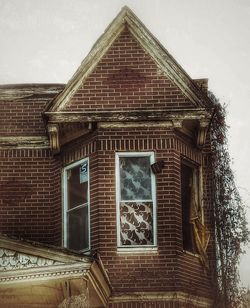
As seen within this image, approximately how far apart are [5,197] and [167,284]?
4.02m

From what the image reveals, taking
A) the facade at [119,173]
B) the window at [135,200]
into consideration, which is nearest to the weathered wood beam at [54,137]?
the facade at [119,173]

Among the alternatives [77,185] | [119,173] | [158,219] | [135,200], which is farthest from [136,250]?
[77,185]

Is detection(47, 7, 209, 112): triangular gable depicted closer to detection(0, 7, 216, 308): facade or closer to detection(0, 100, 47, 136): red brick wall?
detection(0, 7, 216, 308): facade

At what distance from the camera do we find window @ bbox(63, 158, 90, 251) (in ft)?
48.6

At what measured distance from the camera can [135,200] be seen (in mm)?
14547

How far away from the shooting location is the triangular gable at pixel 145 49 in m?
14.9

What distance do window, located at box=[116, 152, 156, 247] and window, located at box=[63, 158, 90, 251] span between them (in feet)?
2.37

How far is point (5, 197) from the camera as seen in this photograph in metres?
15.6

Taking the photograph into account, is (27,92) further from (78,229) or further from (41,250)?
(41,250)

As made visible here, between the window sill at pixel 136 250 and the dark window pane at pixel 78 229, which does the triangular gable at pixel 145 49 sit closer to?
the dark window pane at pixel 78 229

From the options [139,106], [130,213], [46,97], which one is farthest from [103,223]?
[46,97]

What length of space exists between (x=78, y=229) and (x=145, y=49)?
3933mm

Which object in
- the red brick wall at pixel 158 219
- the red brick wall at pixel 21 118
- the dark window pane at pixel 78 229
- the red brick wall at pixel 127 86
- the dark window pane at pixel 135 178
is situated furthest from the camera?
the red brick wall at pixel 21 118

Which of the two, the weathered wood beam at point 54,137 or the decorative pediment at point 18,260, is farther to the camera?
the weathered wood beam at point 54,137
